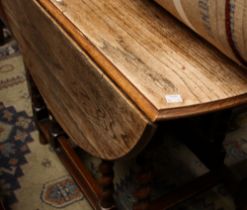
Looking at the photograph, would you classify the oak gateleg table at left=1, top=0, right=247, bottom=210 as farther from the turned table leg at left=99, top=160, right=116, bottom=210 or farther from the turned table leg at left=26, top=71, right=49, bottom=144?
the turned table leg at left=26, top=71, right=49, bottom=144

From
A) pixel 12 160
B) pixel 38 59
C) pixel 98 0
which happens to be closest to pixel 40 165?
pixel 12 160

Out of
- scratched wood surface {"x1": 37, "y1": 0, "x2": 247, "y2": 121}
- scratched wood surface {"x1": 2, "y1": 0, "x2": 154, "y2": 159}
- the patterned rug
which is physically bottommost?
the patterned rug

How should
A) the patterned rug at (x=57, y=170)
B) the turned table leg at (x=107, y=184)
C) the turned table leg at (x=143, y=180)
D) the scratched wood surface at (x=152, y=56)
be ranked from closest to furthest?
the scratched wood surface at (x=152, y=56) < the turned table leg at (x=143, y=180) < the turned table leg at (x=107, y=184) < the patterned rug at (x=57, y=170)

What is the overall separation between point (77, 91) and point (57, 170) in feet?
2.17

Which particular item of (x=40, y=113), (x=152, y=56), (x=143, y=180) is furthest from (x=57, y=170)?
(x=152, y=56)

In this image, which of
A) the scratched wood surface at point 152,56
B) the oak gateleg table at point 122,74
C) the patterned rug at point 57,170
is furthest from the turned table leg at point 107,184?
the scratched wood surface at point 152,56

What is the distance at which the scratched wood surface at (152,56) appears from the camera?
0.80 meters

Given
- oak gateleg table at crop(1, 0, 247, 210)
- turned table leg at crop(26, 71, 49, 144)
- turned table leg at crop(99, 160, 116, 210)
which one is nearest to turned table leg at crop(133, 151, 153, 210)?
oak gateleg table at crop(1, 0, 247, 210)

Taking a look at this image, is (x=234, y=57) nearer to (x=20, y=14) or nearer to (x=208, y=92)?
(x=208, y=92)

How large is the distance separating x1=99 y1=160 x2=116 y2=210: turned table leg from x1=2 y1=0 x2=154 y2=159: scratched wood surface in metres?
0.13

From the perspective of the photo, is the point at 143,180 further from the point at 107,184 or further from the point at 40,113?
the point at 40,113

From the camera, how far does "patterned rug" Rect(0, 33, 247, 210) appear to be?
1.53 meters

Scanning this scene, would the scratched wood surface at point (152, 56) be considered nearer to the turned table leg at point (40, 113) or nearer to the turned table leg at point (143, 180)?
the turned table leg at point (143, 180)

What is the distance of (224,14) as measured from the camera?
2.53ft
